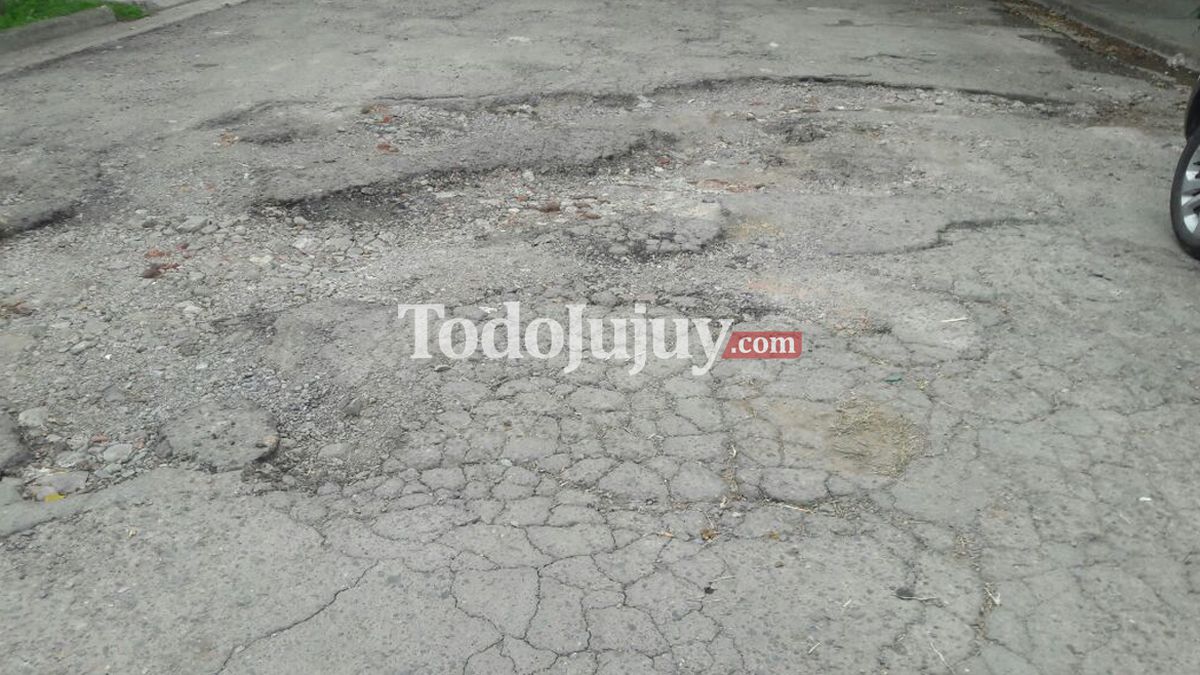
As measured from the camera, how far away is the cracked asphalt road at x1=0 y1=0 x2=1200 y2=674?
277 cm

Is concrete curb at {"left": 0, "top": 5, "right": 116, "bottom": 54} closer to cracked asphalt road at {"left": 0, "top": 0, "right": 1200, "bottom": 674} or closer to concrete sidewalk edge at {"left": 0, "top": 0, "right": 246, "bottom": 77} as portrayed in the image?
concrete sidewalk edge at {"left": 0, "top": 0, "right": 246, "bottom": 77}

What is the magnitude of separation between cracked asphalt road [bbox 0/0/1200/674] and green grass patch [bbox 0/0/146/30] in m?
2.24

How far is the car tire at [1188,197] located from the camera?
16.2 feet

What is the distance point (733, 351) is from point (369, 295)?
70.5 inches

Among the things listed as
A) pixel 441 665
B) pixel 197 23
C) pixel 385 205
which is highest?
pixel 197 23

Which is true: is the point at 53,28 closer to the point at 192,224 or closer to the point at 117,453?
the point at 192,224

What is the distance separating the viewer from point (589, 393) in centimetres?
379

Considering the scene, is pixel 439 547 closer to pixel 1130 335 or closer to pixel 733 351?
pixel 733 351

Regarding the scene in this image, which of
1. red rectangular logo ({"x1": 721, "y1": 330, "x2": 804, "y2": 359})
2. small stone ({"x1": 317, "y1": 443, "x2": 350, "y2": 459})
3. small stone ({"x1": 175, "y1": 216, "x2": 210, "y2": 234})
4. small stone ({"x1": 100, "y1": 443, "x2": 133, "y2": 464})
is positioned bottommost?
red rectangular logo ({"x1": 721, "y1": 330, "x2": 804, "y2": 359})

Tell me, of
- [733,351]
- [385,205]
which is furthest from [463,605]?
[385,205]

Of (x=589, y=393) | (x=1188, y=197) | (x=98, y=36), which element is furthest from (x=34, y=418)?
(x=98, y=36)

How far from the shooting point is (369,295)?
4.49 m

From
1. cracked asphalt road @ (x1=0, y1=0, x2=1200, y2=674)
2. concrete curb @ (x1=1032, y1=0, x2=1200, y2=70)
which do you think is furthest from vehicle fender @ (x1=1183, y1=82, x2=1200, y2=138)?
concrete curb @ (x1=1032, y1=0, x2=1200, y2=70)

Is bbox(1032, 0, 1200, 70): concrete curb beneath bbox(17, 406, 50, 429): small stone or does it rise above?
above
